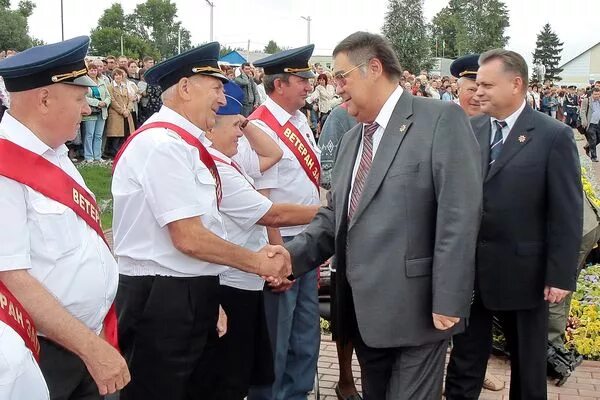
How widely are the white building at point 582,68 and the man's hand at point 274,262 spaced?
88503 millimetres

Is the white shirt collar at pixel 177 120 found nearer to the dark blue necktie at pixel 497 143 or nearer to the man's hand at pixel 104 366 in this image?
the man's hand at pixel 104 366

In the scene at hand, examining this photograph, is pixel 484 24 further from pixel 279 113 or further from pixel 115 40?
pixel 279 113

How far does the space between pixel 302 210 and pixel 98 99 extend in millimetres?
9484

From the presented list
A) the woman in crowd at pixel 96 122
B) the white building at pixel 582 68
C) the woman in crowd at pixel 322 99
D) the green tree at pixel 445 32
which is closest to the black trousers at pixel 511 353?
the woman in crowd at pixel 96 122

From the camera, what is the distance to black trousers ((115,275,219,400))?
2.93 metres

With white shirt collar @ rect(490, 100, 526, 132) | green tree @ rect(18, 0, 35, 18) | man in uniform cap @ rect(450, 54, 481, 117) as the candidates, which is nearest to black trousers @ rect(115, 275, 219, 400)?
white shirt collar @ rect(490, 100, 526, 132)

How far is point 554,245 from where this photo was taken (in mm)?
3529

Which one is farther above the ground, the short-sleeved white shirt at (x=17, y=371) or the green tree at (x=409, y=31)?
the green tree at (x=409, y=31)

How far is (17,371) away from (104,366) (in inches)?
17.5

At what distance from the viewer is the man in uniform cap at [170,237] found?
2.85 metres

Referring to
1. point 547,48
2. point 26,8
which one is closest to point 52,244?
point 26,8

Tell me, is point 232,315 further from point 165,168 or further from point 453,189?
point 453,189

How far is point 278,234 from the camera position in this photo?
398cm

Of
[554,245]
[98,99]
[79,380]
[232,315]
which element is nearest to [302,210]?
[232,315]
